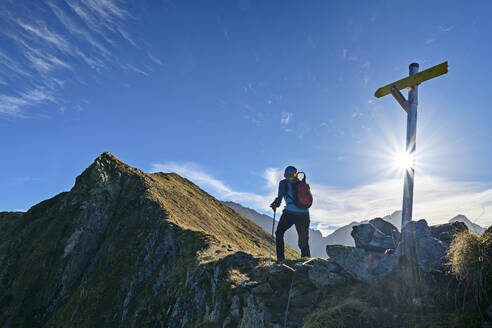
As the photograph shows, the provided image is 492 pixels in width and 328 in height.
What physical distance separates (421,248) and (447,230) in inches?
56.6

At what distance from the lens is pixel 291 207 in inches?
379

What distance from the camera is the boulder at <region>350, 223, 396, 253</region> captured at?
294 inches

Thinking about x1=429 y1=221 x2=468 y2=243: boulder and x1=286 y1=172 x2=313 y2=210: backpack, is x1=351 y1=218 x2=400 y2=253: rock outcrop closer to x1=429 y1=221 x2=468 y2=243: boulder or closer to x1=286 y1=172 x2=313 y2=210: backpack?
x1=429 y1=221 x2=468 y2=243: boulder

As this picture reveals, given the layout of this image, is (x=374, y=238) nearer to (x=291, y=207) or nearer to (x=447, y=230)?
(x=447, y=230)

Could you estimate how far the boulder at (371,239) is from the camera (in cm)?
748

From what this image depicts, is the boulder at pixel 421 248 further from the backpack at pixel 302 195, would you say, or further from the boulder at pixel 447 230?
the backpack at pixel 302 195

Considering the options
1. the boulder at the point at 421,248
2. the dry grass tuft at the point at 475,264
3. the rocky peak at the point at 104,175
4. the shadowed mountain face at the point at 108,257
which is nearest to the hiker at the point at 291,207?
the shadowed mountain face at the point at 108,257

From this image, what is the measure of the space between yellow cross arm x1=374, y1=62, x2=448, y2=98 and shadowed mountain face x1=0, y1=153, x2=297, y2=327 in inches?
343

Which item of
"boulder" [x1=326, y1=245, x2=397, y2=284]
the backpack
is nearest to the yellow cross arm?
the backpack

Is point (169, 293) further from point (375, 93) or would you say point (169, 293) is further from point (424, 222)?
point (375, 93)

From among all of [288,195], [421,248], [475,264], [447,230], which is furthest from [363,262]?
[288,195]

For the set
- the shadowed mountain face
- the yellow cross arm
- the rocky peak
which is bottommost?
the shadowed mountain face

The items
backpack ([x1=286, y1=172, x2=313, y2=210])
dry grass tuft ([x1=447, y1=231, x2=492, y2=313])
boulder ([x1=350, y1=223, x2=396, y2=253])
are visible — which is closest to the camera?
dry grass tuft ([x1=447, y1=231, x2=492, y2=313])

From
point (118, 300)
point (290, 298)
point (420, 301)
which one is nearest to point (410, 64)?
point (420, 301)
